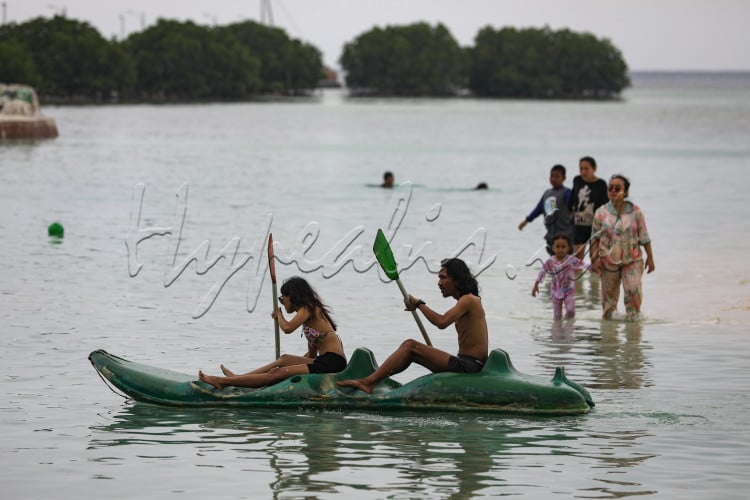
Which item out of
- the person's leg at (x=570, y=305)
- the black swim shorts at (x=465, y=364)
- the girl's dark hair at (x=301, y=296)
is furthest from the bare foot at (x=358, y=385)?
the person's leg at (x=570, y=305)

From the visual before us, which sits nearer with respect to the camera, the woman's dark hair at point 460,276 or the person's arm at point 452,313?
the person's arm at point 452,313

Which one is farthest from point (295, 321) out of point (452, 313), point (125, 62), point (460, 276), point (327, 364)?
point (125, 62)

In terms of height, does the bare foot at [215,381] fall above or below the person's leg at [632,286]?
below

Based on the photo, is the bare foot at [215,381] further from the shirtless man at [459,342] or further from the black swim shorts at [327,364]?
the shirtless man at [459,342]

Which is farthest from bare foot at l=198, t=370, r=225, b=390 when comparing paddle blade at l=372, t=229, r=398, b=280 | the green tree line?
the green tree line

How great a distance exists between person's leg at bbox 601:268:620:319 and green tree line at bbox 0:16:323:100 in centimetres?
12162

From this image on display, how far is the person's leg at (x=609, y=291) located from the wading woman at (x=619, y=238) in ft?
0.04

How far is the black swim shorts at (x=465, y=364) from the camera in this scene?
428 inches

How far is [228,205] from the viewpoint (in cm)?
3353

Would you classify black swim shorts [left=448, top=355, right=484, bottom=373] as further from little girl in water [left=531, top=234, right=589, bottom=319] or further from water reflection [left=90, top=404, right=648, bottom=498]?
little girl in water [left=531, top=234, right=589, bottom=319]

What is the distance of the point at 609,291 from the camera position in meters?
15.4

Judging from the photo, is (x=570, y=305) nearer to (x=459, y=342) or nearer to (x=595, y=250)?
(x=595, y=250)

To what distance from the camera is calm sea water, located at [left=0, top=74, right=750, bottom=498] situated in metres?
9.49

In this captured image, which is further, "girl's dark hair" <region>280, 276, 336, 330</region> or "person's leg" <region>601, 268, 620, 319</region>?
"person's leg" <region>601, 268, 620, 319</region>
